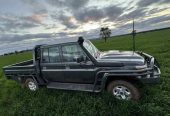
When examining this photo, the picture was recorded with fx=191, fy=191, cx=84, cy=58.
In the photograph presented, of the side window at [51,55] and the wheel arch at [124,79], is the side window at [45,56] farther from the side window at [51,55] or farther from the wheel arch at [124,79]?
the wheel arch at [124,79]

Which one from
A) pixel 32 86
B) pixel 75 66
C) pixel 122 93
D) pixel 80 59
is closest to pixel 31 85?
pixel 32 86

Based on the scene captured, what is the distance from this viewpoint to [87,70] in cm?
650

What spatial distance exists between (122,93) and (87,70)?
138 cm

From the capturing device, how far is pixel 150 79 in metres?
5.60

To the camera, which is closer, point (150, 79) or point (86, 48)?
point (150, 79)

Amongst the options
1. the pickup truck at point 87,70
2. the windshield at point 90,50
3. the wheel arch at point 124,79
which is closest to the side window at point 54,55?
the pickup truck at point 87,70

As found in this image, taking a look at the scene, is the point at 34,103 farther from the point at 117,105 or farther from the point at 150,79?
the point at 150,79

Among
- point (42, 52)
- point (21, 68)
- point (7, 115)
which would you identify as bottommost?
point (7, 115)

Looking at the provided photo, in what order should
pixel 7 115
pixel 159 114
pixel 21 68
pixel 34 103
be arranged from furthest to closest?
1. pixel 21 68
2. pixel 34 103
3. pixel 7 115
4. pixel 159 114

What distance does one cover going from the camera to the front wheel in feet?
19.0

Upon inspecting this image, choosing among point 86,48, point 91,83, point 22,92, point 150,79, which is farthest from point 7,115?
point 150,79

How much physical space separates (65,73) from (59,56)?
667mm

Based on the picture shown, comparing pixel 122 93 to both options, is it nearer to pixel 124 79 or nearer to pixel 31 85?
pixel 124 79

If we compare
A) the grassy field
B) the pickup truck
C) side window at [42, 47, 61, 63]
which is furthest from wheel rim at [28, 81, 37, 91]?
side window at [42, 47, 61, 63]
